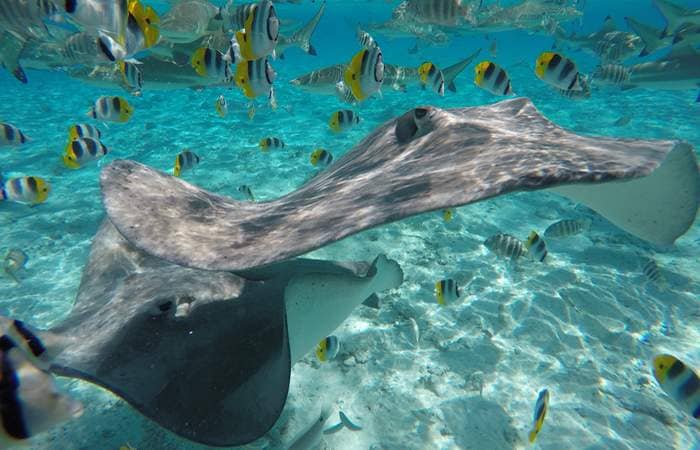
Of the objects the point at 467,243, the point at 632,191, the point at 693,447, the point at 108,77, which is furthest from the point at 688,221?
the point at 108,77

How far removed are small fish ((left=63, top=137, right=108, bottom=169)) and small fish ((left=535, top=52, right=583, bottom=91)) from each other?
24.5 ft

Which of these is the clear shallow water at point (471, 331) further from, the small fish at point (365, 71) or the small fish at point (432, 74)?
the small fish at point (365, 71)

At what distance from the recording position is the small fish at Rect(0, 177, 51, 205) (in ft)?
20.6

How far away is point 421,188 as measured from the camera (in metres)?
1.99

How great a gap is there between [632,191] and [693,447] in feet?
9.54

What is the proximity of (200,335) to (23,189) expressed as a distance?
5773 mm

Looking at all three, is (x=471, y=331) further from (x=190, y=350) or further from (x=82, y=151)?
(x=82, y=151)

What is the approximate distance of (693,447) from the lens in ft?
12.5

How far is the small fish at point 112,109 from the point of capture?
7.12 m

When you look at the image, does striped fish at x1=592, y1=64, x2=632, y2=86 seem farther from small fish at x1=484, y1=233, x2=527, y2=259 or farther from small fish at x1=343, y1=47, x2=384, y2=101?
small fish at x1=343, y1=47, x2=384, y2=101

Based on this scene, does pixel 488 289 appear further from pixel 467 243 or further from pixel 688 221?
pixel 688 221

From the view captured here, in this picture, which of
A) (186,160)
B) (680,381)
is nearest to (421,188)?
(680,381)

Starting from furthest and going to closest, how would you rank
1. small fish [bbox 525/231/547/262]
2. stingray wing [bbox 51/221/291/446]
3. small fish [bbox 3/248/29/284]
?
small fish [bbox 3/248/29/284] < small fish [bbox 525/231/547/262] < stingray wing [bbox 51/221/291/446]

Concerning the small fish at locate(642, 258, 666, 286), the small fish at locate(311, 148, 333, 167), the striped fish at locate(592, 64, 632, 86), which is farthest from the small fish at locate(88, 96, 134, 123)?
the striped fish at locate(592, 64, 632, 86)
